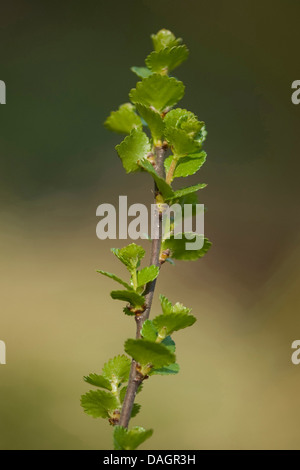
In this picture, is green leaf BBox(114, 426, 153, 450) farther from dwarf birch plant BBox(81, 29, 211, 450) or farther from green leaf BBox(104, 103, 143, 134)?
green leaf BBox(104, 103, 143, 134)

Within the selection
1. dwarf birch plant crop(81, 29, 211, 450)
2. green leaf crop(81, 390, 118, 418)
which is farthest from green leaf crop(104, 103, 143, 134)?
green leaf crop(81, 390, 118, 418)

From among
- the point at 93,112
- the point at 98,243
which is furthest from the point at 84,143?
the point at 98,243

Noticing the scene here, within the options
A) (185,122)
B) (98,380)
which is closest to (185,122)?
(185,122)

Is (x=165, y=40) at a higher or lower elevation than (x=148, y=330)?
higher

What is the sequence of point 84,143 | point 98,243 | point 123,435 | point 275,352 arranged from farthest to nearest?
point 84,143, point 98,243, point 275,352, point 123,435

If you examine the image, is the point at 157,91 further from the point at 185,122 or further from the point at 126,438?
the point at 126,438

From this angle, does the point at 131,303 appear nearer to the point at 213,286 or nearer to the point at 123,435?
the point at 123,435
